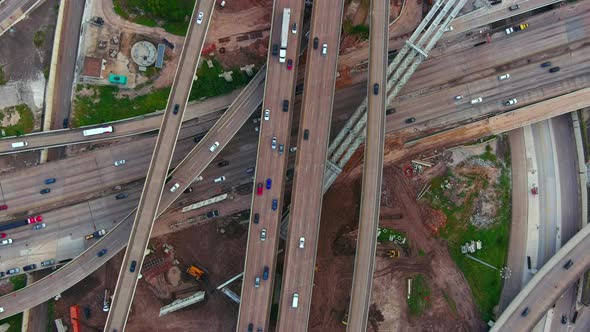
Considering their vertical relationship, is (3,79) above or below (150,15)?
below

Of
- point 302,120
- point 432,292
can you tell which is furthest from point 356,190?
point 432,292

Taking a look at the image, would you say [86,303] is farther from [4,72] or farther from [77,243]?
[4,72]

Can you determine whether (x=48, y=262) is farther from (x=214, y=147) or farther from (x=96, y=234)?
(x=214, y=147)

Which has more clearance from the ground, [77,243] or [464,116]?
[464,116]

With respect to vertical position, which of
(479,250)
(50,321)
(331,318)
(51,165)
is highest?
(51,165)

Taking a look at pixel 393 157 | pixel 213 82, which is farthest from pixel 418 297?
pixel 213 82

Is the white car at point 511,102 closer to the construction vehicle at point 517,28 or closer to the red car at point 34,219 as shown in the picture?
the construction vehicle at point 517,28

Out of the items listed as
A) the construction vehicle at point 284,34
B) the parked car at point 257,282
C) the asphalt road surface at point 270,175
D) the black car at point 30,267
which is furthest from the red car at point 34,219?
the construction vehicle at point 284,34
